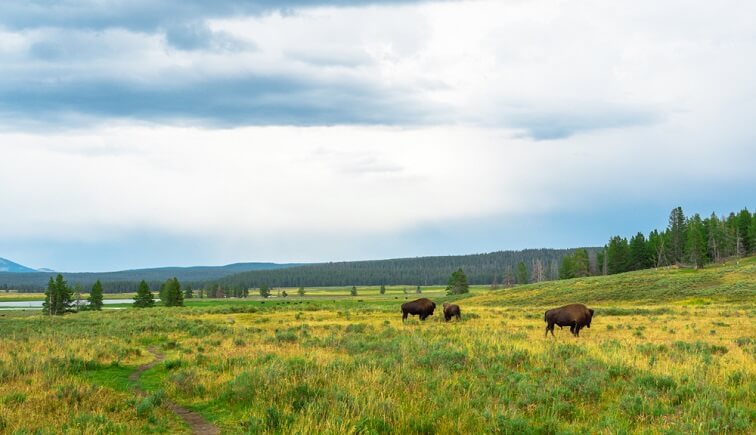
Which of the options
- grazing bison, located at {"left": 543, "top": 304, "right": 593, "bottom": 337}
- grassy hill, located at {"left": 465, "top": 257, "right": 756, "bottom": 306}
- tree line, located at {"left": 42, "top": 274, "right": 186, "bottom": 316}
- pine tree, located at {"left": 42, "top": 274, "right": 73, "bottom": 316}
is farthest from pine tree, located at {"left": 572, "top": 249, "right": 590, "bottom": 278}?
grazing bison, located at {"left": 543, "top": 304, "right": 593, "bottom": 337}

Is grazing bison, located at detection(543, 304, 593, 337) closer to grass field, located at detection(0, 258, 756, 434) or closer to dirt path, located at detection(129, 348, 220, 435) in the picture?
grass field, located at detection(0, 258, 756, 434)

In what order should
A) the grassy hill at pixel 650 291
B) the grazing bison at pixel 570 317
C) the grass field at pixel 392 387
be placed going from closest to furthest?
the grass field at pixel 392 387
the grazing bison at pixel 570 317
the grassy hill at pixel 650 291

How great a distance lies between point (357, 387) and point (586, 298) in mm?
66770

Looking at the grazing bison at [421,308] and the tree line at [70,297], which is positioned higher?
the grazing bison at [421,308]

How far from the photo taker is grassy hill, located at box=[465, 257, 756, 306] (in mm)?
61031

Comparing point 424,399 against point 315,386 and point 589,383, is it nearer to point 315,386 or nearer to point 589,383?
point 315,386

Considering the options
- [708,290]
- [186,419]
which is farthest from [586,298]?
[186,419]

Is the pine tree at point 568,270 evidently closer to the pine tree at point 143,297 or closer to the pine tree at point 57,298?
the pine tree at point 143,297

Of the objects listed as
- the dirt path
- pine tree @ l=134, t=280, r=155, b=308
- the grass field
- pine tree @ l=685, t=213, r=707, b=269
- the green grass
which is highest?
pine tree @ l=685, t=213, r=707, b=269

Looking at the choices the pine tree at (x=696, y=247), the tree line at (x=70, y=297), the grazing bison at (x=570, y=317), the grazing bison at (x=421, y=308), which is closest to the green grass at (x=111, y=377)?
the grazing bison at (x=570, y=317)

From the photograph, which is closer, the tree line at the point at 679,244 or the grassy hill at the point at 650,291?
the grassy hill at the point at 650,291

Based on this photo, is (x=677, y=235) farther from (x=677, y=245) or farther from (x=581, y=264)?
(x=581, y=264)

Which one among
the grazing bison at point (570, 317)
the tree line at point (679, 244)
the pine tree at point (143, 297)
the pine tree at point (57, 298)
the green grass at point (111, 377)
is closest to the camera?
the green grass at point (111, 377)

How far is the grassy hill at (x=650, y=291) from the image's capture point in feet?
200
